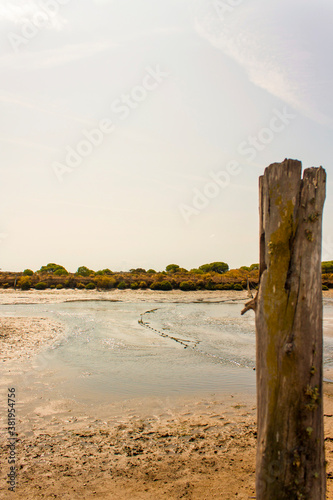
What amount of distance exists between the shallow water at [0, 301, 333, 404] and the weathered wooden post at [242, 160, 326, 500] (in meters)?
5.05

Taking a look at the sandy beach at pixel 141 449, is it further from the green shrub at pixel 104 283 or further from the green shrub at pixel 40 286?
the green shrub at pixel 40 286

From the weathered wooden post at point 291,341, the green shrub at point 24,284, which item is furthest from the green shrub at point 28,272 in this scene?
the weathered wooden post at point 291,341

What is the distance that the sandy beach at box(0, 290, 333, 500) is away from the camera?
4168mm

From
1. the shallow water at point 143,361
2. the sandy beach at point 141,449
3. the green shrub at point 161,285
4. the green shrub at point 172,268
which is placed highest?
the green shrub at point 172,268

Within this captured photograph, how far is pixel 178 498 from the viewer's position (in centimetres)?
396

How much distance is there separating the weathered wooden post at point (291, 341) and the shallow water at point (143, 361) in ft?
16.6

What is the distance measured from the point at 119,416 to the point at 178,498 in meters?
2.78

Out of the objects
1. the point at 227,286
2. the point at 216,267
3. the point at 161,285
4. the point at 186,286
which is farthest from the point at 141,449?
the point at 216,267

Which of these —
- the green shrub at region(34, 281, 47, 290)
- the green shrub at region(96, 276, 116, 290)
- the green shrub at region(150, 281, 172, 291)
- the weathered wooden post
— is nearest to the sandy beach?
the weathered wooden post

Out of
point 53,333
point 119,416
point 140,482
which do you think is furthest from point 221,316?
point 140,482

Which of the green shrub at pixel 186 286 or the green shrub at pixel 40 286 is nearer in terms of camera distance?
the green shrub at pixel 40 286

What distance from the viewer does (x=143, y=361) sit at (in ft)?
36.2

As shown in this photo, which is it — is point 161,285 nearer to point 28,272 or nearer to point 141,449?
point 28,272

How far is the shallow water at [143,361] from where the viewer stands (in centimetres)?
834
